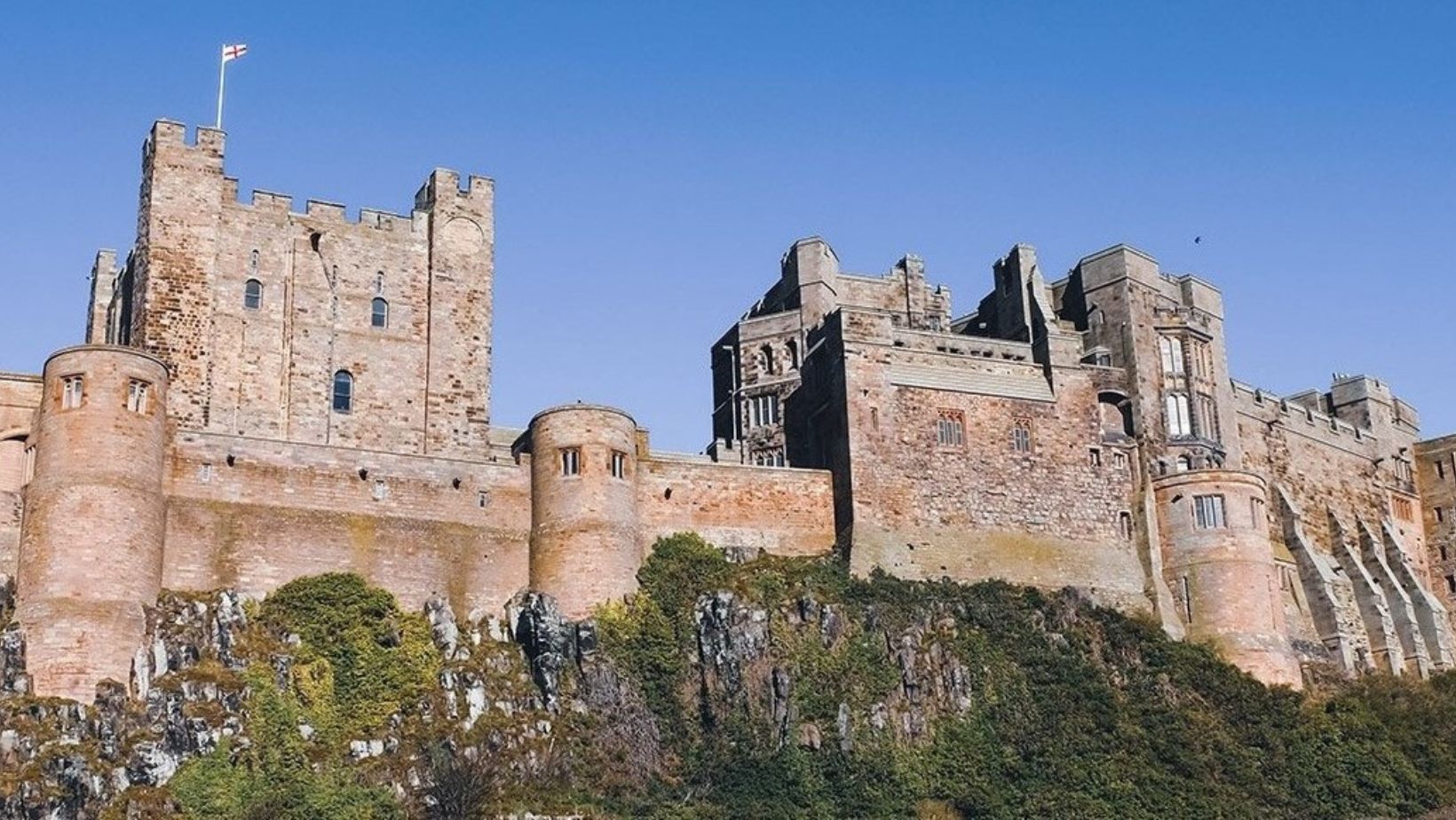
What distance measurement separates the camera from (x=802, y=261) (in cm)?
7856

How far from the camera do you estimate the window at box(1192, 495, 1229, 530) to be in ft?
231

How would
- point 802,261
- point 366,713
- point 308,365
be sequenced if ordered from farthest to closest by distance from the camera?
point 802,261 → point 308,365 → point 366,713

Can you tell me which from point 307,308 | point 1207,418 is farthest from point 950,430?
point 307,308

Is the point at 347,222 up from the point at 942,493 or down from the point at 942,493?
up

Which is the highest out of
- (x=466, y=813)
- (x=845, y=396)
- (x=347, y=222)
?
(x=347, y=222)

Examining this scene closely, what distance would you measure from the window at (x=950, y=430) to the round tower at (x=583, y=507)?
1125cm

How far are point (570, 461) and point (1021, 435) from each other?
1682 cm

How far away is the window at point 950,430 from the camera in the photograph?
228 ft

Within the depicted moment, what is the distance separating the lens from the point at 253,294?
221 ft

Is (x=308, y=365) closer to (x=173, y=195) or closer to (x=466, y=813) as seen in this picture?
(x=173, y=195)

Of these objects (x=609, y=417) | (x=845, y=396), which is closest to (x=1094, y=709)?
(x=845, y=396)

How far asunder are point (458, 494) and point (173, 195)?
14365 millimetres

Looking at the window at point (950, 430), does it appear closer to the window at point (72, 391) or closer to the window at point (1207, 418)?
the window at point (1207, 418)

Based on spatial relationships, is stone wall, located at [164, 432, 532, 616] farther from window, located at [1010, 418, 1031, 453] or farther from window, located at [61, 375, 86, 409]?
window, located at [1010, 418, 1031, 453]
